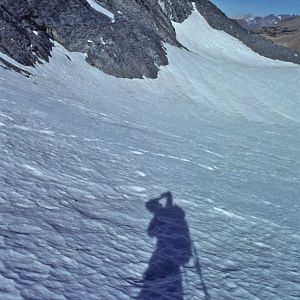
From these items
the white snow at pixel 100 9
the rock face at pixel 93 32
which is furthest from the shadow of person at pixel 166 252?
the white snow at pixel 100 9

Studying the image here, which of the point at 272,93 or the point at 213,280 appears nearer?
the point at 213,280

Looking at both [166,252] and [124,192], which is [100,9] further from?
[166,252]

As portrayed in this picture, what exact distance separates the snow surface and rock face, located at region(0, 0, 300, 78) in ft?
4.84

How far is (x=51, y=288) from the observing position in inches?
137

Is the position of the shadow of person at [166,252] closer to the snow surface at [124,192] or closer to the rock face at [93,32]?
the snow surface at [124,192]

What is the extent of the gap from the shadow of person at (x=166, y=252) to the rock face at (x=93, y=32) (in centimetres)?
1069

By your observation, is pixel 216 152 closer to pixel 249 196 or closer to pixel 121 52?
pixel 249 196

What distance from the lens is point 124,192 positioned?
6.51m

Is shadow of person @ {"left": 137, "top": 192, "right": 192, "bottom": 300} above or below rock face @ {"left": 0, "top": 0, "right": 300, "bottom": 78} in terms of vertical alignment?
below

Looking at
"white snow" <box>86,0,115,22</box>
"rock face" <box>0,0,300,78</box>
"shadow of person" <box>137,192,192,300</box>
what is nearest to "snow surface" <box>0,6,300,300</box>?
"shadow of person" <box>137,192,192,300</box>

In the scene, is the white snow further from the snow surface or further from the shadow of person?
the shadow of person

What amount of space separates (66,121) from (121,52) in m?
11.0

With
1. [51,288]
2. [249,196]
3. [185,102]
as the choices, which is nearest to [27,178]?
[51,288]

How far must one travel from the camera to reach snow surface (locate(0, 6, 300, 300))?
4.02 m
